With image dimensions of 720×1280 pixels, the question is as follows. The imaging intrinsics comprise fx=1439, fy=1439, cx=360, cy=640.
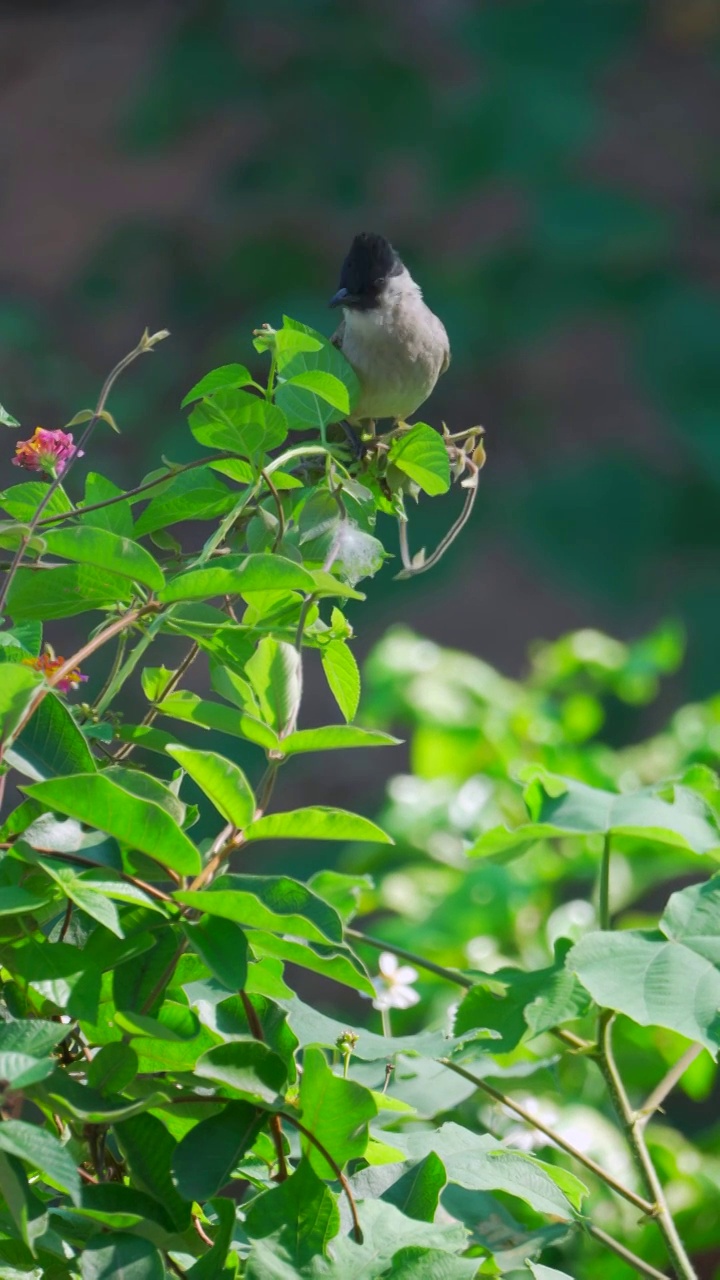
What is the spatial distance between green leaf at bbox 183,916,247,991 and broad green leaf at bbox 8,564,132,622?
0.19m

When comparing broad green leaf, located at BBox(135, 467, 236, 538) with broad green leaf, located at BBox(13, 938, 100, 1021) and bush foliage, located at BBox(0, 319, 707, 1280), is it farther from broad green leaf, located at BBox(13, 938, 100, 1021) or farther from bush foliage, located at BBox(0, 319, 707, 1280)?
broad green leaf, located at BBox(13, 938, 100, 1021)

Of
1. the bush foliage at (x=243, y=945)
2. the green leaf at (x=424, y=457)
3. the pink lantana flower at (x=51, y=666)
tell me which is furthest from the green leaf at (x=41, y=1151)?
the green leaf at (x=424, y=457)

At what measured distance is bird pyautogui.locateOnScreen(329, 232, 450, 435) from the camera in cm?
113

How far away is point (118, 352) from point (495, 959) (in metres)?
3.74

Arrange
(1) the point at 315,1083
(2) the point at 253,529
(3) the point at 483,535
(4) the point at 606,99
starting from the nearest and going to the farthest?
(1) the point at 315,1083
(2) the point at 253,529
(3) the point at 483,535
(4) the point at 606,99

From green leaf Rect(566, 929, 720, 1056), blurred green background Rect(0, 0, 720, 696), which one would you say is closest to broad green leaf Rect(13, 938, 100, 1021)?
green leaf Rect(566, 929, 720, 1056)

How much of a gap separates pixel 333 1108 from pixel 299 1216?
4 centimetres

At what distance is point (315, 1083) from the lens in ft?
1.82

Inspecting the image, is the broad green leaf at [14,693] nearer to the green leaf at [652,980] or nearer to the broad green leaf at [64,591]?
the broad green leaf at [64,591]

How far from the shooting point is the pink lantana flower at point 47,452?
745mm

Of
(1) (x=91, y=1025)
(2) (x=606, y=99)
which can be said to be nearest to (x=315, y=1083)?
(1) (x=91, y=1025)

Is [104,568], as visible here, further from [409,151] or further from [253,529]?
[409,151]

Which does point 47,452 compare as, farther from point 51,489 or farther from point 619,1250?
point 619,1250

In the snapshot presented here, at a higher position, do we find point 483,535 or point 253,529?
point 253,529
